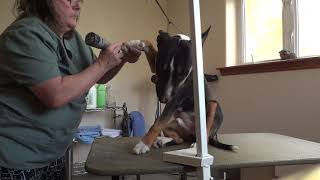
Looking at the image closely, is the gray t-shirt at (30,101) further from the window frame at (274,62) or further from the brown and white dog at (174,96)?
the window frame at (274,62)

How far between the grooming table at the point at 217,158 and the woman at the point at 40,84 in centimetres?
15

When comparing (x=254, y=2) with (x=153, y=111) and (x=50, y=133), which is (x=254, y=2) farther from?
(x=50, y=133)

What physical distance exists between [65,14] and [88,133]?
2359 mm

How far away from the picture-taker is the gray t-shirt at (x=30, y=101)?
0.94m

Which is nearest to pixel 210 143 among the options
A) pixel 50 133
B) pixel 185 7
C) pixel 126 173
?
pixel 126 173

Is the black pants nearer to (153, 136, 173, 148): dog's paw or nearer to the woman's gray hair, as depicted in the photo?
(153, 136, 173, 148): dog's paw

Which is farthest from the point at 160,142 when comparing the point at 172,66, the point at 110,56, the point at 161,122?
the point at 110,56

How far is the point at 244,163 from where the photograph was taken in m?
1.02

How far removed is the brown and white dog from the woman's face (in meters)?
0.27

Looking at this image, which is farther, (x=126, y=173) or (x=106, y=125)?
(x=106, y=125)

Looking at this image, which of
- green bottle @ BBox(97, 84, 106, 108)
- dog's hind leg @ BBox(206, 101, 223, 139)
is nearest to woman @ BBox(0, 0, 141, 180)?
dog's hind leg @ BBox(206, 101, 223, 139)

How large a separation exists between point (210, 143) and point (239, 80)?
65.2 inches

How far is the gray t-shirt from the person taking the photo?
0.94m

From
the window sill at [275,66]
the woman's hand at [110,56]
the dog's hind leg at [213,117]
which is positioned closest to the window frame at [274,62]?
the window sill at [275,66]
